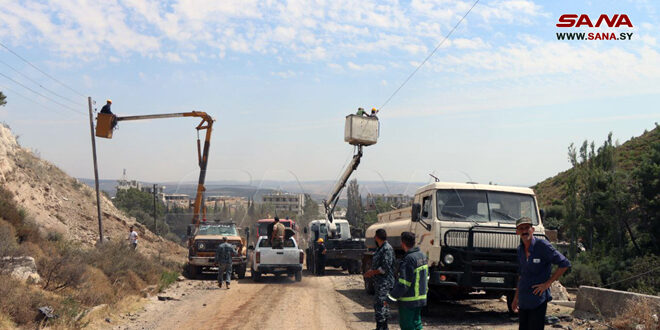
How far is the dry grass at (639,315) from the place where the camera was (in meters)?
9.33

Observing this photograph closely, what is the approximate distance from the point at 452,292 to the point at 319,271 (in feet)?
47.7

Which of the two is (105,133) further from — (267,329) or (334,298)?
(267,329)

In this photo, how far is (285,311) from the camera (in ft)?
45.6

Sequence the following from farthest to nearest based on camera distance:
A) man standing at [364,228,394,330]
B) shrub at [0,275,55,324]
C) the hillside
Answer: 1. the hillside
2. shrub at [0,275,55,324]
3. man standing at [364,228,394,330]

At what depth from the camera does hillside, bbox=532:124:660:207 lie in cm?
6594

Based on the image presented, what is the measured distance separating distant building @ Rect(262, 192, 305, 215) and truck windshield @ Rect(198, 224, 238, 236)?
13.5 m

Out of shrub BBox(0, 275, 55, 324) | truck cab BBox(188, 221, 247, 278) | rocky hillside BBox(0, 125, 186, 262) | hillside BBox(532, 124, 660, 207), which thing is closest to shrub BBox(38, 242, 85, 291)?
shrub BBox(0, 275, 55, 324)

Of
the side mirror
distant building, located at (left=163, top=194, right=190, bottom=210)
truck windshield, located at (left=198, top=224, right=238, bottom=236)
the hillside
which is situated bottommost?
truck windshield, located at (left=198, top=224, right=238, bottom=236)

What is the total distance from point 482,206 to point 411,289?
598cm

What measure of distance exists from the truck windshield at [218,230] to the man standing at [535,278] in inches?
753

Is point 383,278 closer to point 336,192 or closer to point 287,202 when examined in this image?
point 336,192

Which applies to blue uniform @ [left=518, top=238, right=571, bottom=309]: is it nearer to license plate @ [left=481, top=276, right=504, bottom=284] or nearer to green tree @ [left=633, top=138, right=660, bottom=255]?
license plate @ [left=481, top=276, right=504, bottom=284]

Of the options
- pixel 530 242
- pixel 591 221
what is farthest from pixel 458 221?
pixel 591 221

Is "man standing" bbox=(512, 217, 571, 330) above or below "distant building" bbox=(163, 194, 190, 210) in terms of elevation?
below
